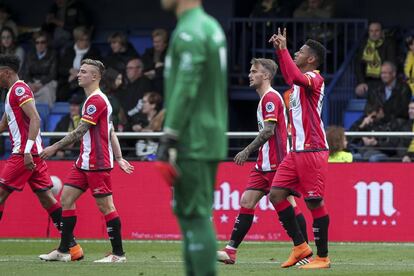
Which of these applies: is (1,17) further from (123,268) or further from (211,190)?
(211,190)

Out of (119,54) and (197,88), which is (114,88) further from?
(197,88)

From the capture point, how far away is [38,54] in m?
22.7

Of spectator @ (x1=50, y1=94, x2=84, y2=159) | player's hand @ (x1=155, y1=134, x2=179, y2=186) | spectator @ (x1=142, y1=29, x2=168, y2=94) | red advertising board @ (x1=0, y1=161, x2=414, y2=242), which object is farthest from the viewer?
spectator @ (x1=142, y1=29, x2=168, y2=94)

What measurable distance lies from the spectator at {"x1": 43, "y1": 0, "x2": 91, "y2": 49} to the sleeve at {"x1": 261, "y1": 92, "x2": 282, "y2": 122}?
1028 centimetres

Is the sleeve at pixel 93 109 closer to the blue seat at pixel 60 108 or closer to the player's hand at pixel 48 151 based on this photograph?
the player's hand at pixel 48 151

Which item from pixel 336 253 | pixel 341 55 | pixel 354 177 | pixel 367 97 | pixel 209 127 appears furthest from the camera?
pixel 341 55

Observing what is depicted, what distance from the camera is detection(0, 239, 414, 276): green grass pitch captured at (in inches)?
492

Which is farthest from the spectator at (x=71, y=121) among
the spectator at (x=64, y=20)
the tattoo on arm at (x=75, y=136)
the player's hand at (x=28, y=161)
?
the tattoo on arm at (x=75, y=136)

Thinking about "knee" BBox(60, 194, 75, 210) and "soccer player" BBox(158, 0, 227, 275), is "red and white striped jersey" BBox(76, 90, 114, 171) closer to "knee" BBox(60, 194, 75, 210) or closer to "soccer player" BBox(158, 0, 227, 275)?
"knee" BBox(60, 194, 75, 210)

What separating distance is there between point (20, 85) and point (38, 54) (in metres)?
8.90

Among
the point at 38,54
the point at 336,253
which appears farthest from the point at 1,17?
the point at 336,253

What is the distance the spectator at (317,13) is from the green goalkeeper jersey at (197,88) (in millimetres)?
13517

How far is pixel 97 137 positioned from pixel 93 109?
1.19ft

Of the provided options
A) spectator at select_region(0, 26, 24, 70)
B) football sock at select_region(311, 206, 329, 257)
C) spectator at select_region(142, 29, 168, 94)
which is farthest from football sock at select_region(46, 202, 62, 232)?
spectator at select_region(0, 26, 24, 70)
